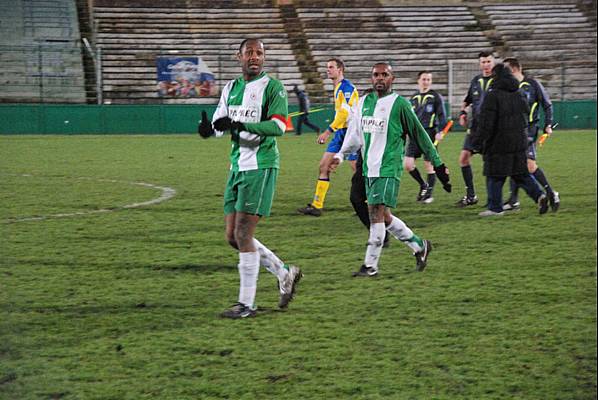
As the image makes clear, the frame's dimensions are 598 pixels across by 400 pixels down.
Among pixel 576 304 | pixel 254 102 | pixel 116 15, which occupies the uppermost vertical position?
pixel 116 15

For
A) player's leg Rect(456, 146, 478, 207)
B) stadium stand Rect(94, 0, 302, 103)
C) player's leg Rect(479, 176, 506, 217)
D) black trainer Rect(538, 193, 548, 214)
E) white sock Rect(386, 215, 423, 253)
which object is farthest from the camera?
stadium stand Rect(94, 0, 302, 103)

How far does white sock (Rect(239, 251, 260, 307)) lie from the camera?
611 centimetres

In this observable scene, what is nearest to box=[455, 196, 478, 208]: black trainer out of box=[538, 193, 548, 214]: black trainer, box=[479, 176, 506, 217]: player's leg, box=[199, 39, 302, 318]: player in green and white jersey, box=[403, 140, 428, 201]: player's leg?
box=[403, 140, 428, 201]: player's leg

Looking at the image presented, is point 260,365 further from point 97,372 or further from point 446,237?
point 446,237

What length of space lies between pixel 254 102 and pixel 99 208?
658 centimetres

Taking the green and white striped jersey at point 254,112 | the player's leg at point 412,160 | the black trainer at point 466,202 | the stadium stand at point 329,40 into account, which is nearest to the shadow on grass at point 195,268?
the green and white striped jersey at point 254,112

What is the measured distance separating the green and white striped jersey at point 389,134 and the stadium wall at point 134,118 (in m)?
22.4

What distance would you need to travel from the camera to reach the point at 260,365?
4.93m

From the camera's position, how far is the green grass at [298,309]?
4.63 metres

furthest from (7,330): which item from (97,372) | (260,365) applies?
(260,365)

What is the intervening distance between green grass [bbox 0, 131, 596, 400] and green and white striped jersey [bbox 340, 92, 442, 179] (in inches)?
35.2

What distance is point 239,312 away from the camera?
20.0ft

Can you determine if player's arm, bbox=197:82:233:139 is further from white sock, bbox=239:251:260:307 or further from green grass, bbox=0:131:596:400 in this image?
green grass, bbox=0:131:596:400

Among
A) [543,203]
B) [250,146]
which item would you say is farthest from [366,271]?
[543,203]
